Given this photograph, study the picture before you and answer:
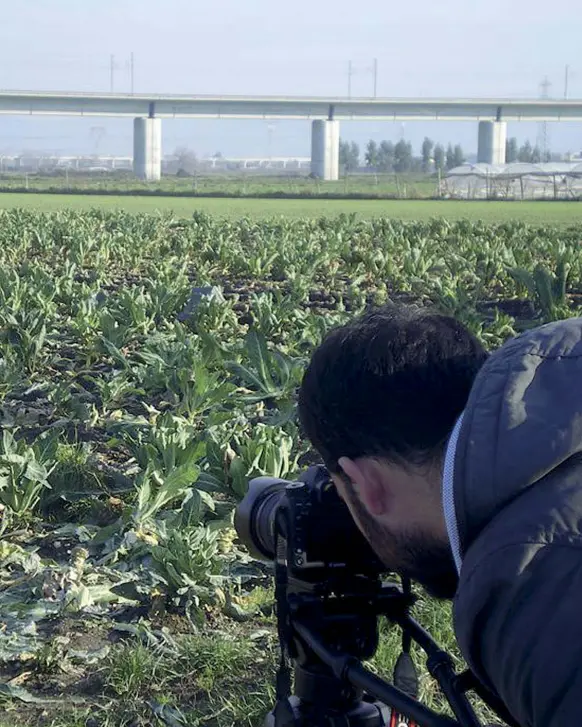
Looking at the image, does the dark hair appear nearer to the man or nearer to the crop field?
the man

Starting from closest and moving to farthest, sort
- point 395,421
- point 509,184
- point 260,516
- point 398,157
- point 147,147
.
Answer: point 395,421 < point 260,516 < point 509,184 < point 147,147 < point 398,157

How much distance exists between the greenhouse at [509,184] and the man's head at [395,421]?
5148 cm

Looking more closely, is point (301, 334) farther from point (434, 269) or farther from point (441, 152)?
point (441, 152)

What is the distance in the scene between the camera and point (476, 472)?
1.41 meters

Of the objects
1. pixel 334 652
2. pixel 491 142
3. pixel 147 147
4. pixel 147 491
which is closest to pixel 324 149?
pixel 491 142

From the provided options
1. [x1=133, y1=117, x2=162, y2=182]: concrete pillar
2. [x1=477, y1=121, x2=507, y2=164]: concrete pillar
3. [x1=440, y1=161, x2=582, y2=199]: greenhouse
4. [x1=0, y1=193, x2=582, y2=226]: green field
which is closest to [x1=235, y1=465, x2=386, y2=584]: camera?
[x1=0, y1=193, x2=582, y2=226]: green field

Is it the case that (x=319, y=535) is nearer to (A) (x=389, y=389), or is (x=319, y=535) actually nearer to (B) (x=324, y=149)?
(A) (x=389, y=389)

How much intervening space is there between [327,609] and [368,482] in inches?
15.0

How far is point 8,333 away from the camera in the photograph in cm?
832

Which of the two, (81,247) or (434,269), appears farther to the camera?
(81,247)

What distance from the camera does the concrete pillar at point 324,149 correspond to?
8831 centimetres


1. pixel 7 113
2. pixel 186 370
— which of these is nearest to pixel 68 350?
pixel 186 370

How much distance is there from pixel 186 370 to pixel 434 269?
802cm

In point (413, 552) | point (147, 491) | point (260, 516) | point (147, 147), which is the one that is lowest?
point (147, 491)
